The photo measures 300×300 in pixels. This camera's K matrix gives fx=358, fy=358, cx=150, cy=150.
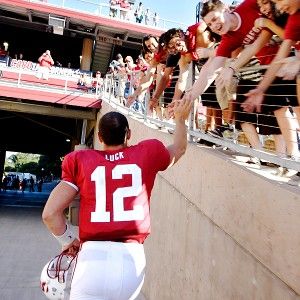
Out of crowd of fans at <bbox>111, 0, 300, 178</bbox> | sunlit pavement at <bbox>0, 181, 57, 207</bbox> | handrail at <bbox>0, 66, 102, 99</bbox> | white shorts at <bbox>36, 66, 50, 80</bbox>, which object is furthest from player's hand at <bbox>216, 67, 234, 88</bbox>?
sunlit pavement at <bbox>0, 181, 57, 207</bbox>

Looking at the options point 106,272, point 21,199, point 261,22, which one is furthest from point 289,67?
point 21,199

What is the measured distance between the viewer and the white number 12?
6.72ft

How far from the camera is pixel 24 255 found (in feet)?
26.8

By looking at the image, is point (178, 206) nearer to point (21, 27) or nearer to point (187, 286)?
point (187, 286)

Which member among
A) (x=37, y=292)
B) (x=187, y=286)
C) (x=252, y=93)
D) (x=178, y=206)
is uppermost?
(x=252, y=93)

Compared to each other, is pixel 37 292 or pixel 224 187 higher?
pixel 224 187

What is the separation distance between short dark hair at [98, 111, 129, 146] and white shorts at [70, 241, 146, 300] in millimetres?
614

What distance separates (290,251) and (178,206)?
6.65 ft

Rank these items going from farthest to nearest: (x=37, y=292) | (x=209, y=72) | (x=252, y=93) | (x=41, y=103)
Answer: (x=41, y=103) < (x=37, y=292) < (x=209, y=72) < (x=252, y=93)

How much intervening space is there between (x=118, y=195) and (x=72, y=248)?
51 centimetres

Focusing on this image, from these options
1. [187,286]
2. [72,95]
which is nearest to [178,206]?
[187,286]

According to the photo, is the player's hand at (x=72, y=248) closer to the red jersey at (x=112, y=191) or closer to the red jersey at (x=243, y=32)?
the red jersey at (x=112, y=191)

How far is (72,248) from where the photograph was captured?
7.43 ft

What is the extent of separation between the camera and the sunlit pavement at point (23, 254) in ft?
20.1
